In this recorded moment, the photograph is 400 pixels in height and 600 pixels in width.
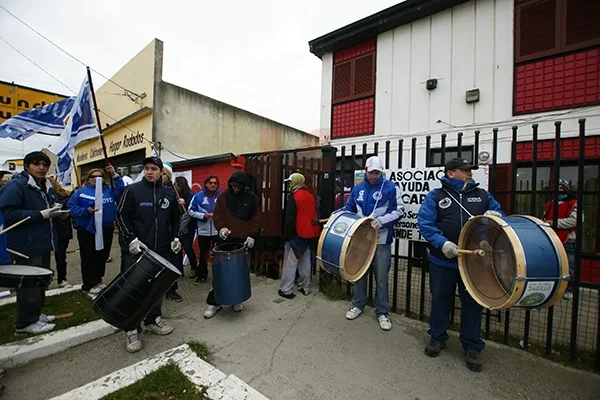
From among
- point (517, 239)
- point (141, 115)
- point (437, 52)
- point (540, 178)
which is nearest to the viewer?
point (517, 239)

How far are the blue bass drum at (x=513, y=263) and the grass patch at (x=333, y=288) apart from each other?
211 cm

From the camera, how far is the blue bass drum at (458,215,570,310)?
6.72 feet

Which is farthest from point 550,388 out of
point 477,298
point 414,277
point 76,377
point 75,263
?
point 75,263

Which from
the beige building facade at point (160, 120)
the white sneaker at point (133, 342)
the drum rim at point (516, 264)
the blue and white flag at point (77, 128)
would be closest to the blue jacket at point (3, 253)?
the white sneaker at point (133, 342)

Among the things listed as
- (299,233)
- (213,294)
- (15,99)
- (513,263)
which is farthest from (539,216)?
(15,99)

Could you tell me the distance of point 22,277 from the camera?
236 cm

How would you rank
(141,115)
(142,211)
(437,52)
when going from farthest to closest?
(141,115) < (437,52) < (142,211)

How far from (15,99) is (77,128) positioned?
5091 millimetres

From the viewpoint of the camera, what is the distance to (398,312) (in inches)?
153

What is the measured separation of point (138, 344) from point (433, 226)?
10.7ft

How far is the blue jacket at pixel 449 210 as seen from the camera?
2.70 meters

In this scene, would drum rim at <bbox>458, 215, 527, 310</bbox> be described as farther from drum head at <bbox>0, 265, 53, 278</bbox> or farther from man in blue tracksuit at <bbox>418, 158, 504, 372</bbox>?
drum head at <bbox>0, 265, 53, 278</bbox>

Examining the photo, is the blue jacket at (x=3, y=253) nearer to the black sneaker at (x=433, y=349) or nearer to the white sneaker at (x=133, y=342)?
the white sneaker at (x=133, y=342)

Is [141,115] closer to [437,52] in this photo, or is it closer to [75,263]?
[75,263]
